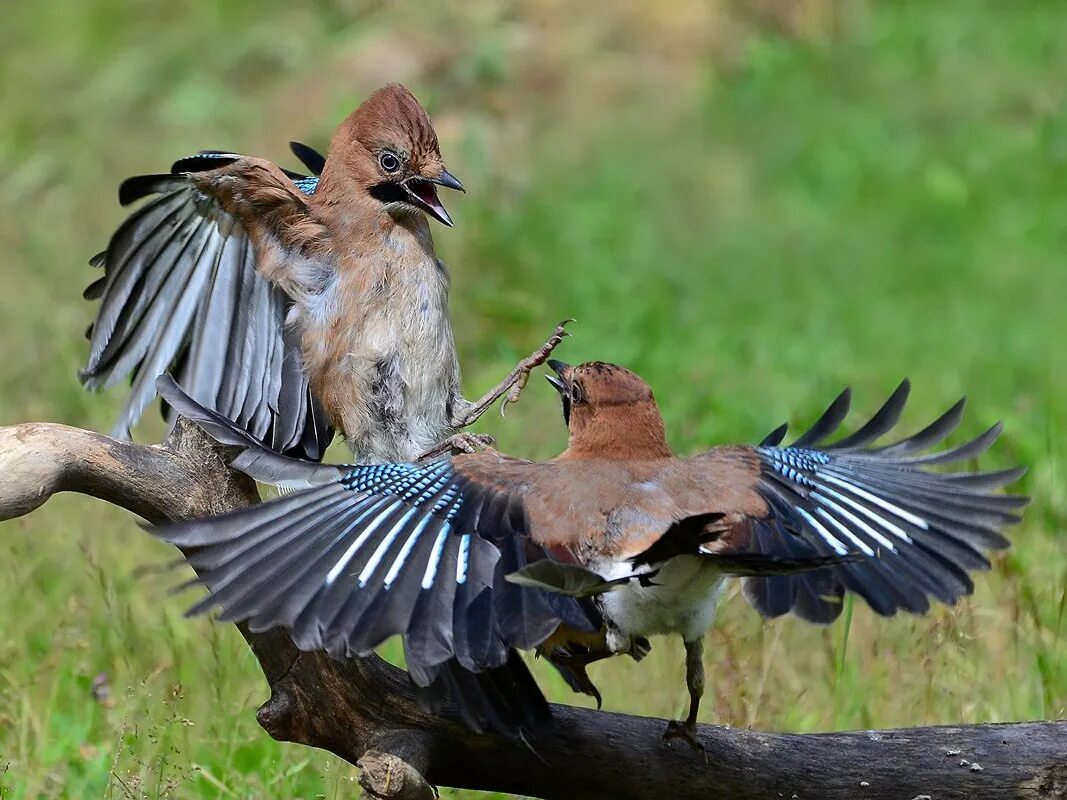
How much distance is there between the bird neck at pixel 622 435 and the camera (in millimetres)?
3971

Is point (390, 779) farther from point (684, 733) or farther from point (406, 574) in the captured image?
point (684, 733)

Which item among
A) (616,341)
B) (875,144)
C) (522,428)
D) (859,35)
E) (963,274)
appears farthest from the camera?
(859,35)

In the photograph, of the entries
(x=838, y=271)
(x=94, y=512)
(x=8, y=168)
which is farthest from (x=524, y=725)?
(x=8, y=168)

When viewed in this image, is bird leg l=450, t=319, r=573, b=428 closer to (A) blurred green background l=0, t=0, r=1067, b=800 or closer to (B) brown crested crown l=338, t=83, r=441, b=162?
(B) brown crested crown l=338, t=83, r=441, b=162

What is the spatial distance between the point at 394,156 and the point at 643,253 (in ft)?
16.8

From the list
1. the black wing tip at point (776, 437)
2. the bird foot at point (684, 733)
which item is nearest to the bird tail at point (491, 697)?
the bird foot at point (684, 733)

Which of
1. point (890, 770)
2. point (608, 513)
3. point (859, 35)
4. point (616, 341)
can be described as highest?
point (859, 35)

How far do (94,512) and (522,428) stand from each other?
179 cm

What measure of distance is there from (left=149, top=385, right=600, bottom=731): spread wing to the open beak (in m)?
1.04

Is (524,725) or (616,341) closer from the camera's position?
(524,725)

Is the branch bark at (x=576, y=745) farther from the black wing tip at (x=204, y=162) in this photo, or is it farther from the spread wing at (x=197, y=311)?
the black wing tip at (x=204, y=162)

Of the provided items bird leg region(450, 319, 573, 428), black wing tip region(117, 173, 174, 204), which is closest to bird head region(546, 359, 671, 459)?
bird leg region(450, 319, 573, 428)

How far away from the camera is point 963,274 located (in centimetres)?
961

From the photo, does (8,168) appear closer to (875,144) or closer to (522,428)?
(522,428)
